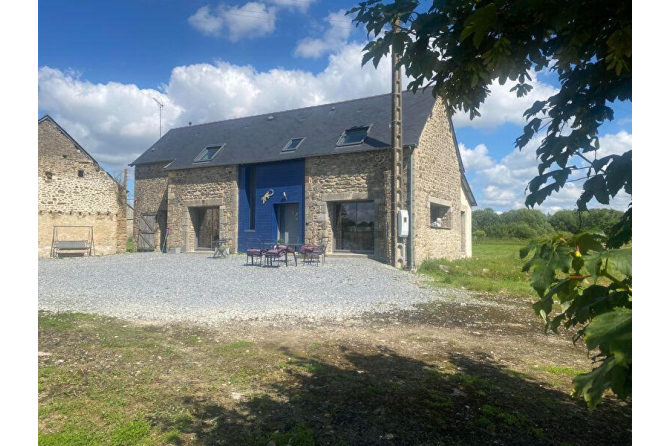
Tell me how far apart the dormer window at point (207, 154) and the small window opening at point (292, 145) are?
4.56 m

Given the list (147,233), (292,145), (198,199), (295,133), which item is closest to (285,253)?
(292,145)

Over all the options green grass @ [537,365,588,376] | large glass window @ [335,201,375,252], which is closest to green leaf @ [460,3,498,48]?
green grass @ [537,365,588,376]

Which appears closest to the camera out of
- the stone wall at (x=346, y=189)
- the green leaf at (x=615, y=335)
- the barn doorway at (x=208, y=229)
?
the green leaf at (x=615, y=335)

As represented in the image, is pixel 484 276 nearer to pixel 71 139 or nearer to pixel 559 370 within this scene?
pixel 559 370

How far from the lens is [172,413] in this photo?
2.97m

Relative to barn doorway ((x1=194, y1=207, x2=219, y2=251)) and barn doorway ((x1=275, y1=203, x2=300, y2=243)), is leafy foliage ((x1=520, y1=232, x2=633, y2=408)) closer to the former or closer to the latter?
barn doorway ((x1=275, y1=203, x2=300, y2=243))

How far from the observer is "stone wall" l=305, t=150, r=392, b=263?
15219mm

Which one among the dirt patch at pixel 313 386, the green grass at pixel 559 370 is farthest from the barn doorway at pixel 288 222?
the green grass at pixel 559 370

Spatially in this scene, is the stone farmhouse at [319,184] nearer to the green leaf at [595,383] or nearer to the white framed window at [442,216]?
the white framed window at [442,216]

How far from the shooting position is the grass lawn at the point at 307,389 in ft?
8.96

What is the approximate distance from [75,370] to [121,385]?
73cm

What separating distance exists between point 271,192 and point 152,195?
969cm
